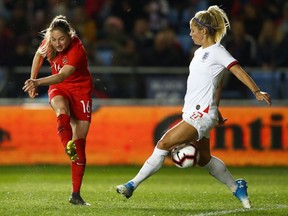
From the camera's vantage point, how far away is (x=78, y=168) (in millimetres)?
10164

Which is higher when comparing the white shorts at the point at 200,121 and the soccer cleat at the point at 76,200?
the white shorts at the point at 200,121

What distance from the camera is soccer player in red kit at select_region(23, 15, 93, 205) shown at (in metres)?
9.98

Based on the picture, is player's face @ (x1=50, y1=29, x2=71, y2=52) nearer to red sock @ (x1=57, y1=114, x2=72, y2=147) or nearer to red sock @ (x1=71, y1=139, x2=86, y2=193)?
red sock @ (x1=57, y1=114, x2=72, y2=147)

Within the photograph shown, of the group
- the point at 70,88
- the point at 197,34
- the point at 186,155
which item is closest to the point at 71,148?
the point at 70,88

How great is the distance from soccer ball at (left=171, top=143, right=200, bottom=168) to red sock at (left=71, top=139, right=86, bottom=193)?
4.20 ft

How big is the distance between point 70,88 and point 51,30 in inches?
27.7

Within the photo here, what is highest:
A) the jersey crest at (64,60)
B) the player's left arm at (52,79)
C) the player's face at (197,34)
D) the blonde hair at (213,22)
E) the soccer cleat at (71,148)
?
the blonde hair at (213,22)

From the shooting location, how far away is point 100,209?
956 cm

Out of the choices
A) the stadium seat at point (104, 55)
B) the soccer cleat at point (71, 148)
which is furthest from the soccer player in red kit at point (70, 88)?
the stadium seat at point (104, 55)

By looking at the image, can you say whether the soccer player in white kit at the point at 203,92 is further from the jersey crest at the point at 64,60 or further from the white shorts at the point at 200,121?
the jersey crest at the point at 64,60

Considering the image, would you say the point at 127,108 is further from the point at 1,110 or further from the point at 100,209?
the point at 100,209

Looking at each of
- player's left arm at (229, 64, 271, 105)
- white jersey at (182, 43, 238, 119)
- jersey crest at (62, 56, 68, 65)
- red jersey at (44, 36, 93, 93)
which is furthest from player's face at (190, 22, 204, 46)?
jersey crest at (62, 56, 68, 65)

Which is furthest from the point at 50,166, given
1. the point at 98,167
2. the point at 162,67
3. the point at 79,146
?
the point at 79,146

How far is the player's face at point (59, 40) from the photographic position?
998cm
